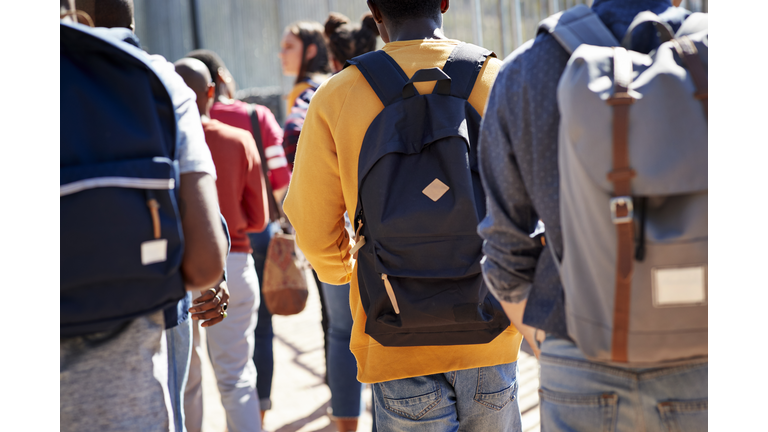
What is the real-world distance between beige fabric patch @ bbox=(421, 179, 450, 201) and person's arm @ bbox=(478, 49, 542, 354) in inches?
12.7

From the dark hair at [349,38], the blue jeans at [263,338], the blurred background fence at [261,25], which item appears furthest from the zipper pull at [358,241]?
the blurred background fence at [261,25]

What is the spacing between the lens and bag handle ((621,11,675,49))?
4.11ft

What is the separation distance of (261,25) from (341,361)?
8507mm

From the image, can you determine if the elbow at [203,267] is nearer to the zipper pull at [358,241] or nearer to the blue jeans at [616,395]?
the zipper pull at [358,241]

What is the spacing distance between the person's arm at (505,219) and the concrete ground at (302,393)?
2.27m

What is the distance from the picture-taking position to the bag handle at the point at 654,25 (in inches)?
49.3

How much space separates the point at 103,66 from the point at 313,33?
2876 mm

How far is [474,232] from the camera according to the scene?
6.10ft

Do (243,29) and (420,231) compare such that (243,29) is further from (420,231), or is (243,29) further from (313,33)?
(420,231)

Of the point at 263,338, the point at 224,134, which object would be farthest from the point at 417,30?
the point at 263,338

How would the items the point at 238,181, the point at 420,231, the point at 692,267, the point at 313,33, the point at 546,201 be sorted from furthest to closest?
the point at 313,33 → the point at 238,181 → the point at 420,231 → the point at 546,201 → the point at 692,267

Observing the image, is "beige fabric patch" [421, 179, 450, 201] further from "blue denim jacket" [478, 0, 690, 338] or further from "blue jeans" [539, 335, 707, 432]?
"blue jeans" [539, 335, 707, 432]

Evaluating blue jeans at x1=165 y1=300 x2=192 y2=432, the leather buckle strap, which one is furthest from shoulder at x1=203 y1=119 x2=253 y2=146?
the leather buckle strap

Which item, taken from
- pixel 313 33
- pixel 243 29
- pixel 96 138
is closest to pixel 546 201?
pixel 96 138
